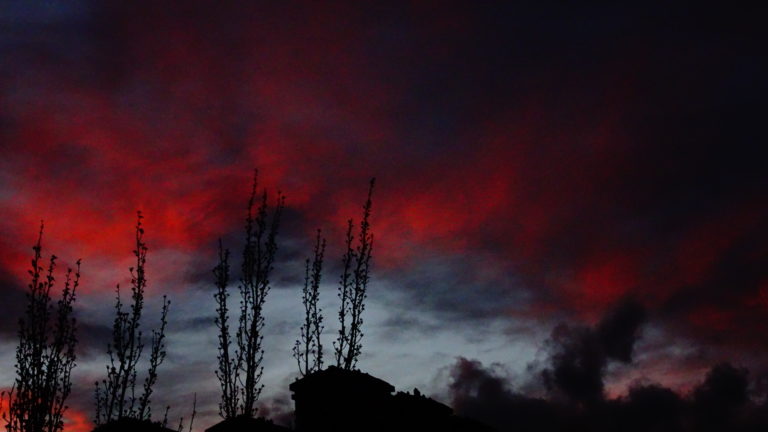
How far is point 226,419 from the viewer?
80.6 feet

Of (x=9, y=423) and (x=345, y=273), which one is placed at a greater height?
(x=345, y=273)

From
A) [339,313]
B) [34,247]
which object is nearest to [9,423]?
[34,247]

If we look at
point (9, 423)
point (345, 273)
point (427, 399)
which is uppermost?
point (345, 273)

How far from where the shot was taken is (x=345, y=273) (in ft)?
95.9

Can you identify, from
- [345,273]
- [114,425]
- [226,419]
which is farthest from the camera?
[345,273]

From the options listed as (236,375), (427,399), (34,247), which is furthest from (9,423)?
(427,399)

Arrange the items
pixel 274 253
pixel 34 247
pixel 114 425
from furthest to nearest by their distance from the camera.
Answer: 1. pixel 274 253
2. pixel 114 425
3. pixel 34 247

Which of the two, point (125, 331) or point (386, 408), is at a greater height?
point (125, 331)

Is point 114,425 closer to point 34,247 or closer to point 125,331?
point 125,331

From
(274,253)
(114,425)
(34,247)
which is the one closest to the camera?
(34,247)

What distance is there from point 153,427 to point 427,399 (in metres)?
12.4

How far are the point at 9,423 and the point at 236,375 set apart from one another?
1011 cm

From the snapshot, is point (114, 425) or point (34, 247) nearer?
point (34, 247)

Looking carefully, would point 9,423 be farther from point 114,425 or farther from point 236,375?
point 236,375
